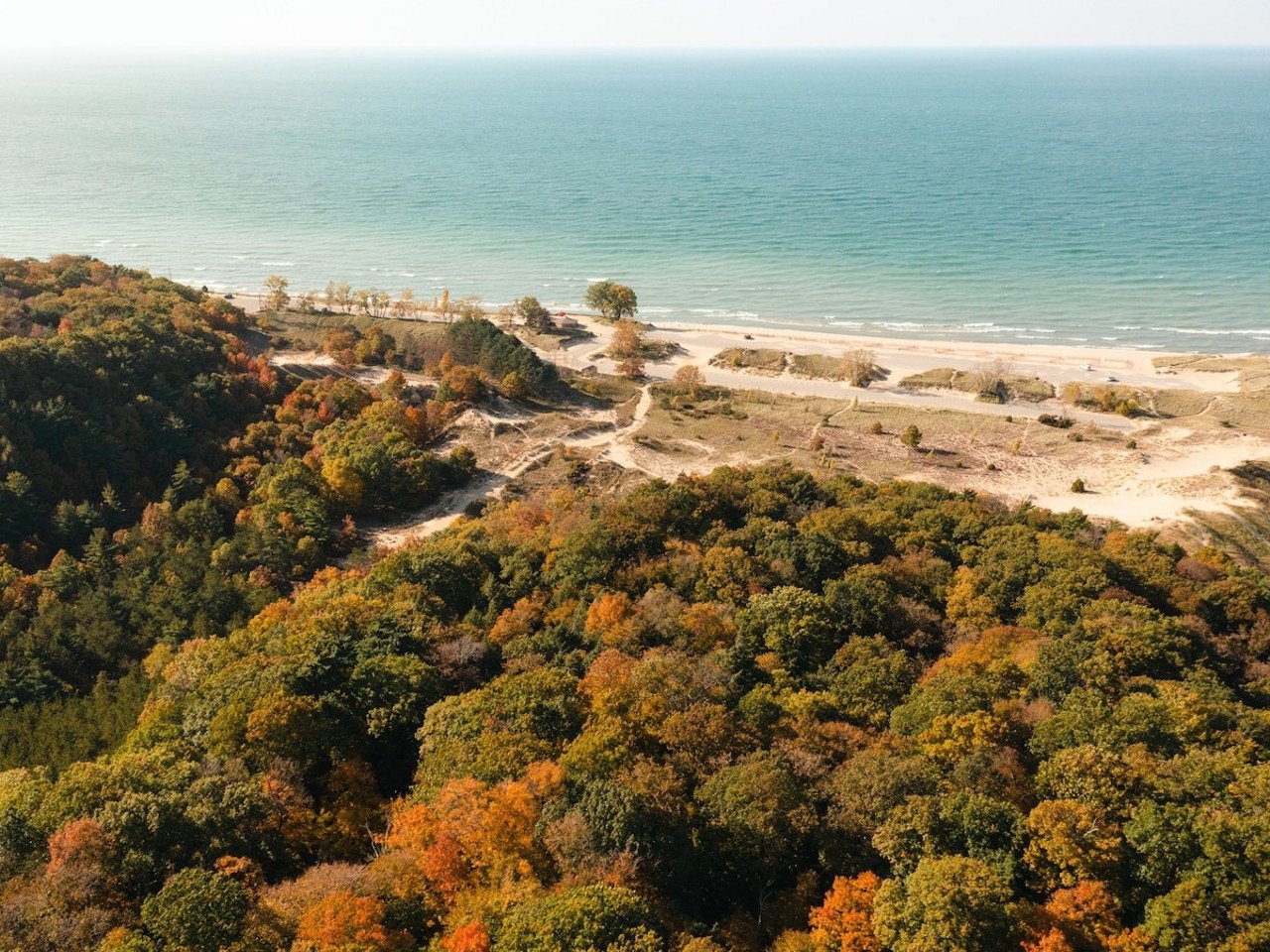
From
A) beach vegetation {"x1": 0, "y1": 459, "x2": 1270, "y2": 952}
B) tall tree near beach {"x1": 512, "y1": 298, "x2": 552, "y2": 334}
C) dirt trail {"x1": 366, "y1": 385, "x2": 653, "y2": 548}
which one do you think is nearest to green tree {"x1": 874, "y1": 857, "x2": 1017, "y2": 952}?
beach vegetation {"x1": 0, "y1": 459, "x2": 1270, "y2": 952}

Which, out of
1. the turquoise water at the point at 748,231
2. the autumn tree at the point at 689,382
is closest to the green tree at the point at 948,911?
the autumn tree at the point at 689,382

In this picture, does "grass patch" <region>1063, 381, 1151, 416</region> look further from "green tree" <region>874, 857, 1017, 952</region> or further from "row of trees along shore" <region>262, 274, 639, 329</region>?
"green tree" <region>874, 857, 1017, 952</region>

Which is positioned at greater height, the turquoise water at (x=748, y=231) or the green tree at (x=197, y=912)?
the turquoise water at (x=748, y=231)

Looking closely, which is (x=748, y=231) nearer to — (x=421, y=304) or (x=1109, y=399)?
(x=421, y=304)

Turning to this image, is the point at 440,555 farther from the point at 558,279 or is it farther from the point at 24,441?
the point at 558,279

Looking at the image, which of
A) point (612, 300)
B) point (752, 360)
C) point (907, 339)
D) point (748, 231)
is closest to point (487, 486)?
point (752, 360)

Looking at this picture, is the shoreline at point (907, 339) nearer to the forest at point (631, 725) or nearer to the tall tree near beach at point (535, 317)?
the tall tree near beach at point (535, 317)
